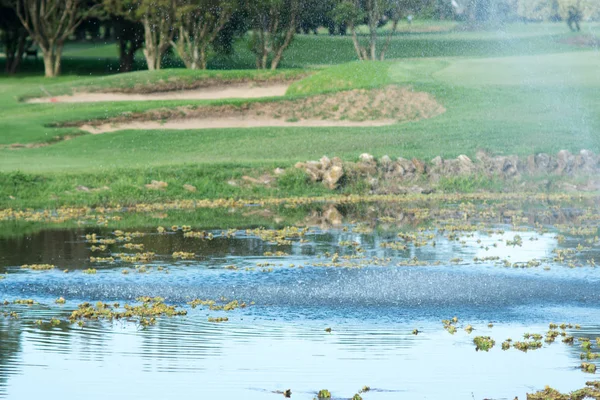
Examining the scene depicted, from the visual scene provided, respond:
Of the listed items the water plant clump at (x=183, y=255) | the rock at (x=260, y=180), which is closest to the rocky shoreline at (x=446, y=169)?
the rock at (x=260, y=180)

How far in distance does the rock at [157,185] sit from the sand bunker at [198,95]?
898 inches

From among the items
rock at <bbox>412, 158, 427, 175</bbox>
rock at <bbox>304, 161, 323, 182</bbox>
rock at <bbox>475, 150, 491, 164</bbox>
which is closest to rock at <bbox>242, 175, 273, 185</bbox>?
rock at <bbox>304, 161, 323, 182</bbox>

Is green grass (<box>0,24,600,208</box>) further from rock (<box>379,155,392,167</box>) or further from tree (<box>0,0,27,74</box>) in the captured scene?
tree (<box>0,0,27,74</box>)

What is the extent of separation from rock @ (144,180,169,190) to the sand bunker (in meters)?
22.8

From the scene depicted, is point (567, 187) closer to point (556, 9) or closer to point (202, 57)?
point (202, 57)

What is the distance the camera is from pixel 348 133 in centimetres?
4138

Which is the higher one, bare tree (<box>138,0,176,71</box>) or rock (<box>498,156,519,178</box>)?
bare tree (<box>138,0,176,71</box>)

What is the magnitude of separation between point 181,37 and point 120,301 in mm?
54053

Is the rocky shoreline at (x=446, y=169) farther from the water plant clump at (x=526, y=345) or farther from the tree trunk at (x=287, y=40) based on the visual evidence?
the tree trunk at (x=287, y=40)

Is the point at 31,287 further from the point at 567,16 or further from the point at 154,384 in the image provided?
the point at 567,16

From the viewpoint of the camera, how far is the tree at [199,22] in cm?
6864

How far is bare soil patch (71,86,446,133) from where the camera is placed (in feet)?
151

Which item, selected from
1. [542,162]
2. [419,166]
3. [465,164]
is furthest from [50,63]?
[542,162]

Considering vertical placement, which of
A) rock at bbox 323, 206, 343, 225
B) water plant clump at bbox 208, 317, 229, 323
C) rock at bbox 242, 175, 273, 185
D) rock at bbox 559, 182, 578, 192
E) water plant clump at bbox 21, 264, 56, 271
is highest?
water plant clump at bbox 208, 317, 229, 323
